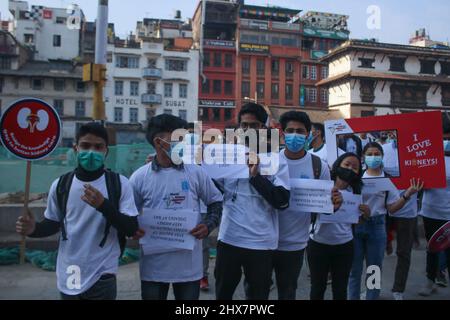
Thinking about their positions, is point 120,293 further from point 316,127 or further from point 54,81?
point 54,81

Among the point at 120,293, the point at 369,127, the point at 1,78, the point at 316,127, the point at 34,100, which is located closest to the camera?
the point at 34,100

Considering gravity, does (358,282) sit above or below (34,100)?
below

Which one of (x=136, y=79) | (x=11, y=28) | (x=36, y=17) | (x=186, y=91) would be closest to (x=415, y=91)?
(x=186, y=91)

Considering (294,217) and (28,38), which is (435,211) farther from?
(28,38)

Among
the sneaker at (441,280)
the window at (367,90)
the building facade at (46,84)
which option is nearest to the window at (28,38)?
the building facade at (46,84)

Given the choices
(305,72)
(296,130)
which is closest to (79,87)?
(305,72)

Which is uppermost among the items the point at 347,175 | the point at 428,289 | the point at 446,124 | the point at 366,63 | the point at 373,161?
the point at 366,63

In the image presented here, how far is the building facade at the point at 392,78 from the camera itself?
36.1 metres

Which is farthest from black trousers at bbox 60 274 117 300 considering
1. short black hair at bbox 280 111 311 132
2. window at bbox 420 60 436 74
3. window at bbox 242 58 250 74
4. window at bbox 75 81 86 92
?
window at bbox 242 58 250 74

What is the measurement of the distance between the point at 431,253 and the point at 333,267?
1.87 m

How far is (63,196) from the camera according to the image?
8.95 feet

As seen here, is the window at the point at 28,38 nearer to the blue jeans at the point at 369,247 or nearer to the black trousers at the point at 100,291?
the blue jeans at the point at 369,247

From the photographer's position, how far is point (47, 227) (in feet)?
9.18

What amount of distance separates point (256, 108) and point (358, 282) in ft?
6.76
